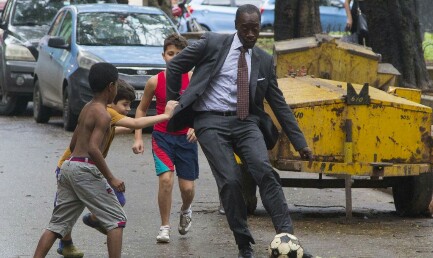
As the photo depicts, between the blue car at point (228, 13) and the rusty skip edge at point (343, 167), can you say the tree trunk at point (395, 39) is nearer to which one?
the rusty skip edge at point (343, 167)

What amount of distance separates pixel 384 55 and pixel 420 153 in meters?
8.05

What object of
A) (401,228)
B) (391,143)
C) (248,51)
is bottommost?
(401,228)

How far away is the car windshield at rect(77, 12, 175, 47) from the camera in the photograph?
1764 cm

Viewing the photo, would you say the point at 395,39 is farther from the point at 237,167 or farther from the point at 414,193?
the point at 237,167

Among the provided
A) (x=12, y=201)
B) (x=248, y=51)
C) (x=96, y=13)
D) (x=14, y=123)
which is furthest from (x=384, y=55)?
(x=248, y=51)

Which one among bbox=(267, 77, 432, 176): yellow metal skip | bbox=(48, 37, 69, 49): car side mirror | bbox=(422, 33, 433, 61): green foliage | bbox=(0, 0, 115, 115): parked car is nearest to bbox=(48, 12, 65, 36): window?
bbox=(0, 0, 115, 115): parked car

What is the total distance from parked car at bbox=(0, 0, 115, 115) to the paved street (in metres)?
5.31

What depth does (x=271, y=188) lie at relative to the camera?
317 inches

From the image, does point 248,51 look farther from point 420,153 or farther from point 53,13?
point 53,13

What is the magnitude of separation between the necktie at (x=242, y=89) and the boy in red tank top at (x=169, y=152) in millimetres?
967

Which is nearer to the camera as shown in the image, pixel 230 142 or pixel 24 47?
pixel 230 142

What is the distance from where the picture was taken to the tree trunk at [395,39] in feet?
58.7

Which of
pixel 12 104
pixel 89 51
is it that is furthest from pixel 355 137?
pixel 12 104

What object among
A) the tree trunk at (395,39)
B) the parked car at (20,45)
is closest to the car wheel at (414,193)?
the tree trunk at (395,39)
